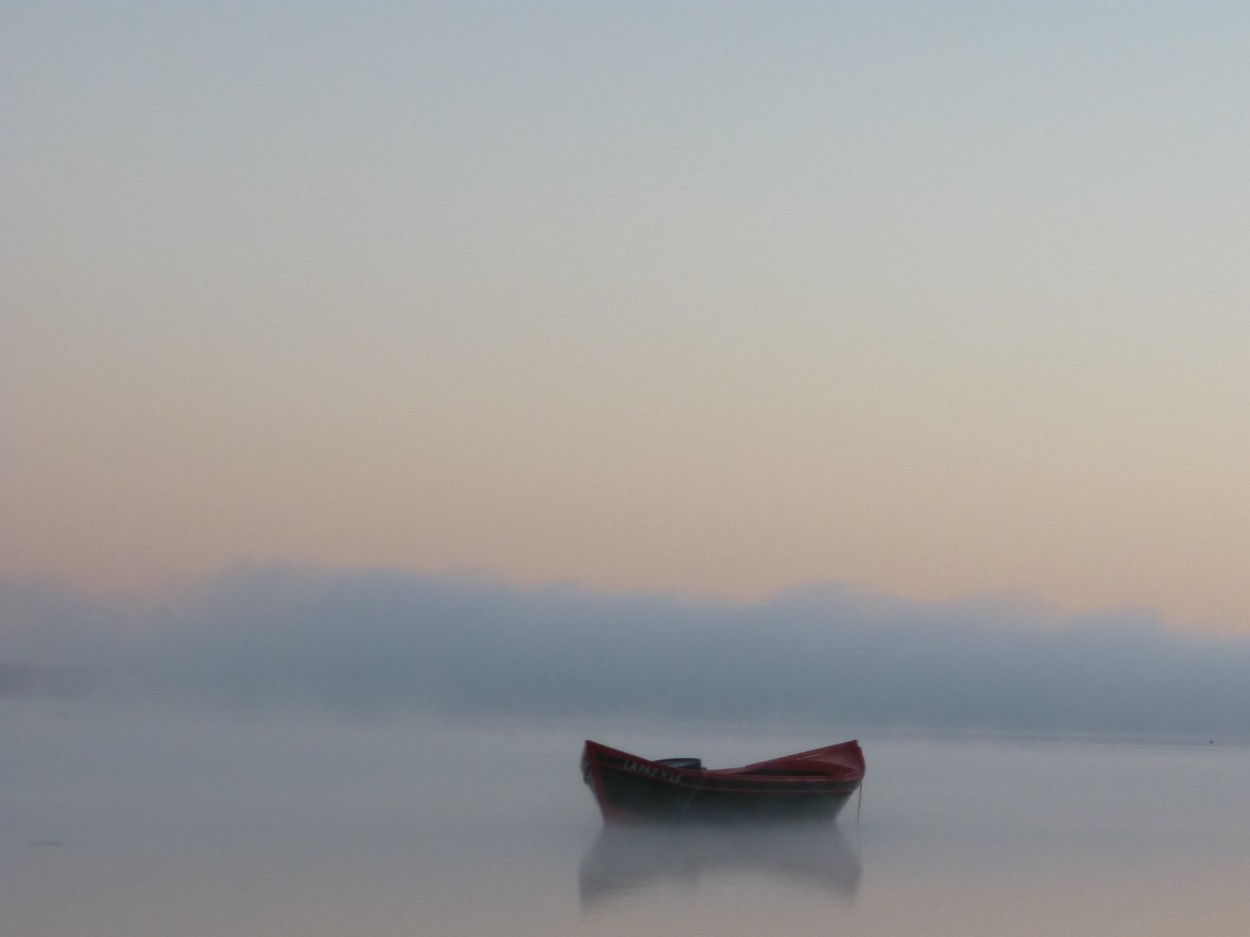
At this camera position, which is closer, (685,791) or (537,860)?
(537,860)

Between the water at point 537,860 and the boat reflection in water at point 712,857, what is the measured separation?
93mm

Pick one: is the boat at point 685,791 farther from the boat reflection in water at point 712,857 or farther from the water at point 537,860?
the water at point 537,860

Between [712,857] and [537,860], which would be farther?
[712,857]

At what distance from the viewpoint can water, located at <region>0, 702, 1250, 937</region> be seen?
21.3m

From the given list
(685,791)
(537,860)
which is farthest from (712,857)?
(537,860)

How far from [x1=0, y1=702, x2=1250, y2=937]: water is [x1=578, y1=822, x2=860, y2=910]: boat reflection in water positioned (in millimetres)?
Answer: 93

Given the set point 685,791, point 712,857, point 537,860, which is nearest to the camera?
point 537,860

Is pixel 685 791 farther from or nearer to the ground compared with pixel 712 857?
farther from the ground

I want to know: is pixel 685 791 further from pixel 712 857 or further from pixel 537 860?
pixel 537 860

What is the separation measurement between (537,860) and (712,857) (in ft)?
11.0

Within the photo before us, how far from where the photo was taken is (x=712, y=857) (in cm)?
2867

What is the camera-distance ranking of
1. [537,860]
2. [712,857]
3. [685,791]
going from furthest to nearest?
1. [685,791]
2. [712,857]
3. [537,860]

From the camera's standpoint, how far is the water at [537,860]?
21266mm

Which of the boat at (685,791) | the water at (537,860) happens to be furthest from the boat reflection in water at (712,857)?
the boat at (685,791)
